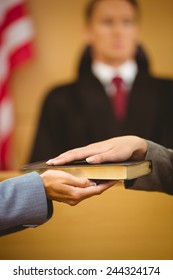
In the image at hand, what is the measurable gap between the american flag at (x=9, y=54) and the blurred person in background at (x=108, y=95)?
86 millimetres

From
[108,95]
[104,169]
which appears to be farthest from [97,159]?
[108,95]

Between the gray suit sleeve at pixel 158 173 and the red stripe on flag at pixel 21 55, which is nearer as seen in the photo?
the gray suit sleeve at pixel 158 173

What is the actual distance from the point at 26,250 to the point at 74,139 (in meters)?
0.34

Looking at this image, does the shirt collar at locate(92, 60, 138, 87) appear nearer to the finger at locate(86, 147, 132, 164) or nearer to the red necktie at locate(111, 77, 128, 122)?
the red necktie at locate(111, 77, 128, 122)

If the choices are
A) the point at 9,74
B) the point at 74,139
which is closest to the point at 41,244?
the point at 74,139

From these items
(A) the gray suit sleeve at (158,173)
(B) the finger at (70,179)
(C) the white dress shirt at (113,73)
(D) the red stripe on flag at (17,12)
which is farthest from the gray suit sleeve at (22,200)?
(D) the red stripe on flag at (17,12)

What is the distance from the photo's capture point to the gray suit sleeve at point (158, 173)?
1109 mm

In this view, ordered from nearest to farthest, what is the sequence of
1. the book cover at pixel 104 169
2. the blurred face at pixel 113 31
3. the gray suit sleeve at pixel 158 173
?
the book cover at pixel 104 169 < the gray suit sleeve at pixel 158 173 < the blurred face at pixel 113 31

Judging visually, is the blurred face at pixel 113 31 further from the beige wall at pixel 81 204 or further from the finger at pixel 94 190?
the finger at pixel 94 190

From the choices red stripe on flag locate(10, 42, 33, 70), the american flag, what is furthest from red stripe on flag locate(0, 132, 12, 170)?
red stripe on flag locate(10, 42, 33, 70)

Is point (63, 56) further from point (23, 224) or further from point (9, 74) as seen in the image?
point (23, 224)

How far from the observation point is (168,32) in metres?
1.22

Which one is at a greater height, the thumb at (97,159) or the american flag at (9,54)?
the american flag at (9,54)

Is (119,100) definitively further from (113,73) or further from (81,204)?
(81,204)
